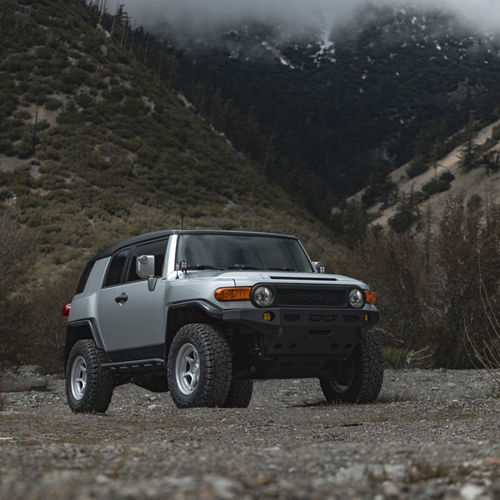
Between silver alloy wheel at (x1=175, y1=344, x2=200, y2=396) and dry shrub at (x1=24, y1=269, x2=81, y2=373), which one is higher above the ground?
silver alloy wheel at (x1=175, y1=344, x2=200, y2=396)

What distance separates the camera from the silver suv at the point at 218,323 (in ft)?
26.3

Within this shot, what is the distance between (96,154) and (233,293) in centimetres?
3951

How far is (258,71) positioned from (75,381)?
517ft

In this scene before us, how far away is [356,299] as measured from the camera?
859 cm

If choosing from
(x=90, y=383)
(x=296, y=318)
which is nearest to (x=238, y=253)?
(x=296, y=318)

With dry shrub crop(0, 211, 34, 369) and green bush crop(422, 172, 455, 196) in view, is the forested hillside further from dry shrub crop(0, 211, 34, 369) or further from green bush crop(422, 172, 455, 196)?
green bush crop(422, 172, 455, 196)

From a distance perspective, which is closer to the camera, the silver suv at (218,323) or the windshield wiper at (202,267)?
the silver suv at (218,323)

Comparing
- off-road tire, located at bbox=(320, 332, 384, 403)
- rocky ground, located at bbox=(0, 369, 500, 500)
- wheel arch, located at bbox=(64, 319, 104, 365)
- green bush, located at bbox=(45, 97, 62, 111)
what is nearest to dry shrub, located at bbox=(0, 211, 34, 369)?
wheel arch, located at bbox=(64, 319, 104, 365)

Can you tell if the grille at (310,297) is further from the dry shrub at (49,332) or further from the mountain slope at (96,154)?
the mountain slope at (96,154)

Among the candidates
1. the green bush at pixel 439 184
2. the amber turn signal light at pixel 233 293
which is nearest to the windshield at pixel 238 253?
the amber turn signal light at pixel 233 293

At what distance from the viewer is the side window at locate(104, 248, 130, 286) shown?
392 inches

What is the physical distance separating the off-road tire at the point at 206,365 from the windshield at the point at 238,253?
3.07 feet

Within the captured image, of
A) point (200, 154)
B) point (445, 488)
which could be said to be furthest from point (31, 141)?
point (445, 488)

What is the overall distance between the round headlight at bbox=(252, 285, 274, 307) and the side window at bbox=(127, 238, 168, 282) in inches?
61.4
